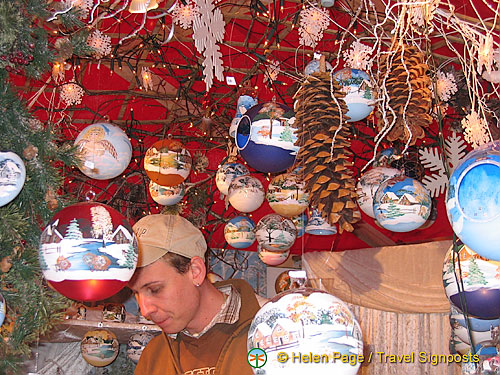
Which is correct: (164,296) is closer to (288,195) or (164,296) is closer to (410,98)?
(410,98)

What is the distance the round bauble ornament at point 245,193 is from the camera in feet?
12.1

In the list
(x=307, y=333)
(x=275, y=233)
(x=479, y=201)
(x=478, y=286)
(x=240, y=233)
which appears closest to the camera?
(x=479, y=201)

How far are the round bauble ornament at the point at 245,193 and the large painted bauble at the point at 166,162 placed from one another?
1.09ft

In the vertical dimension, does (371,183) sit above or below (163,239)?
above

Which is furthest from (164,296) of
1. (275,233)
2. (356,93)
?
(275,233)

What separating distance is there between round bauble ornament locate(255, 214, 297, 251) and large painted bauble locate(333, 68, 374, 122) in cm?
208

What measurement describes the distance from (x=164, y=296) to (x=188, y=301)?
0.26 ft

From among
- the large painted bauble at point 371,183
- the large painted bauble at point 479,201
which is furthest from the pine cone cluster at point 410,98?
the large painted bauble at point 371,183

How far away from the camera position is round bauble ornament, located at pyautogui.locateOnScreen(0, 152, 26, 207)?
147 centimetres

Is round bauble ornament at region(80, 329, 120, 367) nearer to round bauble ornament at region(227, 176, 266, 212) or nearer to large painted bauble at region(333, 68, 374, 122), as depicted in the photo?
round bauble ornament at region(227, 176, 266, 212)

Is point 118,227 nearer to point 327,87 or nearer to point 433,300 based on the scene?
point 327,87

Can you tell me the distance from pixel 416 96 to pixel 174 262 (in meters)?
0.91

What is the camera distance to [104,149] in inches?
110

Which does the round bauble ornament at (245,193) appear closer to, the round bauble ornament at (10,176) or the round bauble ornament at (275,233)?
the round bauble ornament at (275,233)
